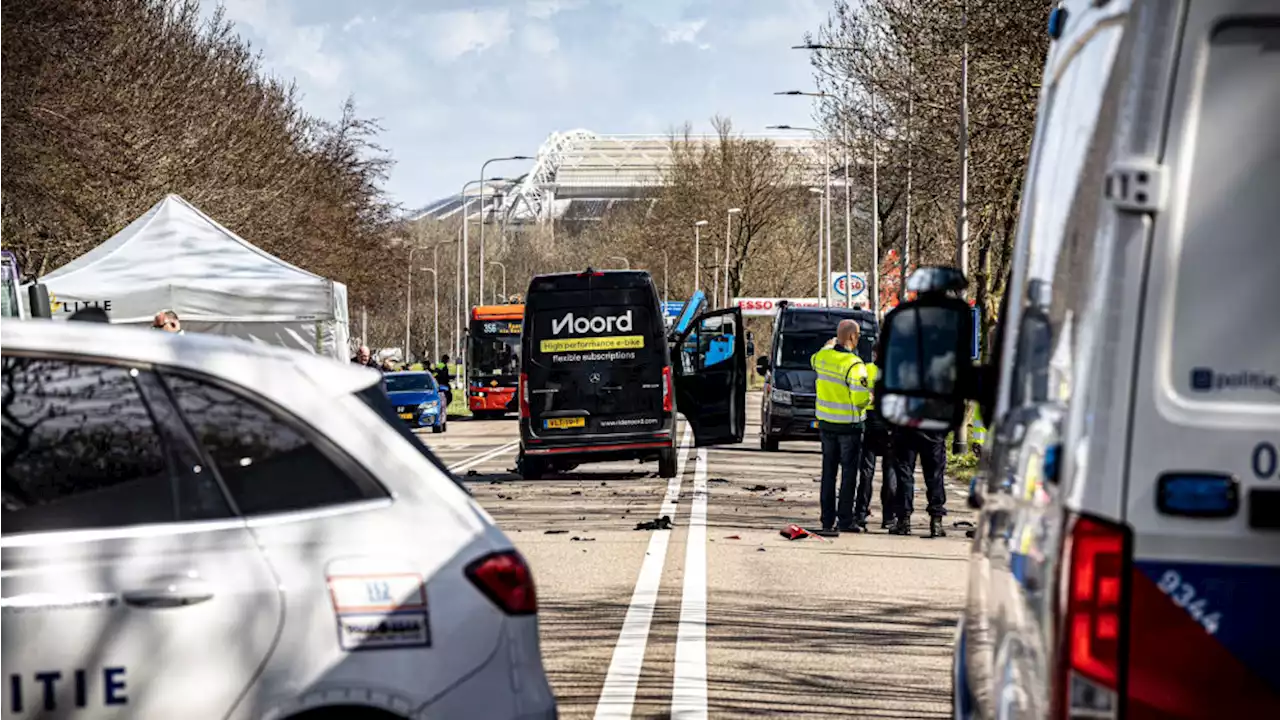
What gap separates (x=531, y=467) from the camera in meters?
26.8

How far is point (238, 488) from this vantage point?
4629 mm

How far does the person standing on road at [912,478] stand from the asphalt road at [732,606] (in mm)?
219

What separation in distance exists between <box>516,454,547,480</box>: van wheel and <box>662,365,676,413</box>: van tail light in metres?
1.83

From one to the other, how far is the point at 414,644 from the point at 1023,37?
2909 centimetres

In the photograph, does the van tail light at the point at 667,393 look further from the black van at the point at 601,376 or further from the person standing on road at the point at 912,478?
the person standing on road at the point at 912,478

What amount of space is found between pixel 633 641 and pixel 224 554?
21.0ft

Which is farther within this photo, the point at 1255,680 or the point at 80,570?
the point at 80,570

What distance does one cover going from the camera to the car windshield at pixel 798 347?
36094 mm

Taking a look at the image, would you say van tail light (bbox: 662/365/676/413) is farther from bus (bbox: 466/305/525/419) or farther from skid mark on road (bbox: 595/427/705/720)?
bus (bbox: 466/305/525/419)

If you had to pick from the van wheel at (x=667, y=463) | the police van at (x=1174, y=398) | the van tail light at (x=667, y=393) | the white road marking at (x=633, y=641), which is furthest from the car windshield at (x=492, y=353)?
the police van at (x=1174, y=398)

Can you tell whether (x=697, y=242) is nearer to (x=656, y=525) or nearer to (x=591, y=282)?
(x=591, y=282)

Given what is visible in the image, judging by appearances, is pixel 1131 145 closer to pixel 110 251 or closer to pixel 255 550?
pixel 255 550

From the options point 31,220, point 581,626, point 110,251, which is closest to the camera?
point 581,626

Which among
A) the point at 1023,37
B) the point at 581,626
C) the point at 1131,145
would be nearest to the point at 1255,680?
the point at 1131,145
